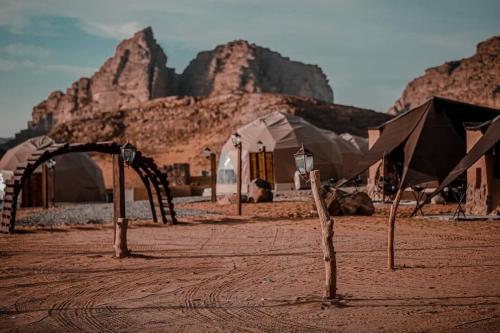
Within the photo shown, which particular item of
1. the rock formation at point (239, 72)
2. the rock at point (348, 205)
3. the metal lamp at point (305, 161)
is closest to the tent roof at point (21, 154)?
the rock at point (348, 205)

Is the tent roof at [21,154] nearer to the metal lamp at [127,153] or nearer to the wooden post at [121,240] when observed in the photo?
the metal lamp at [127,153]

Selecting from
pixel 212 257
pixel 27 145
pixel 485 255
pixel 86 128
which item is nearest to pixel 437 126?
pixel 485 255

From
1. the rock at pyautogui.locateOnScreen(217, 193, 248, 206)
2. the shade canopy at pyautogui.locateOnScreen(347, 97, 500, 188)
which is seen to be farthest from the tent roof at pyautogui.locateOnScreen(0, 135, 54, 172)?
the shade canopy at pyautogui.locateOnScreen(347, 97, 500, 188)

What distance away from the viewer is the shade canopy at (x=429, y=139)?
60.2ft

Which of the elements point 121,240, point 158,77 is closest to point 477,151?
point 121,240

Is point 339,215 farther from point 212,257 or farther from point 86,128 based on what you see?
point 86,128

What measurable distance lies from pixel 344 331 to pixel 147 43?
4189 inches

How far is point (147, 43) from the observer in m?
108

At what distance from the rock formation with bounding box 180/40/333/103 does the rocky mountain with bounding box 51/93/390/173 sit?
88.4 feet

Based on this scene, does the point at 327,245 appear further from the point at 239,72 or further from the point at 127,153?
the point at 239,72

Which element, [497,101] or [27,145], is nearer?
[27,145]

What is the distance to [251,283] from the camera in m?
7.54

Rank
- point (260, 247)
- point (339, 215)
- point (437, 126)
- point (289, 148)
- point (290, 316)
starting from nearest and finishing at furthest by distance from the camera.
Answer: point (290, 316)
point (260, 247)
point (339, 215)
point (437, 126)
point (289, 148)

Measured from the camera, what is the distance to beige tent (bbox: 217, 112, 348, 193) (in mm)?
32000
